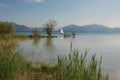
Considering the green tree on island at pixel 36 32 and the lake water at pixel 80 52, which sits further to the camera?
the green tree on island at pixel 36 32

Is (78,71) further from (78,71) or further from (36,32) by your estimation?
(36,32)

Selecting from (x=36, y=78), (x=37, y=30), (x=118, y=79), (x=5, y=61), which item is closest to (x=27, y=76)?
(x=36, y=78)

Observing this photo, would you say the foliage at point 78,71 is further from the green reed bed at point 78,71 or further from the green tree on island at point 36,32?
the green tree on island at point 36,32

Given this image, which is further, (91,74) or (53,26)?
(53,26)

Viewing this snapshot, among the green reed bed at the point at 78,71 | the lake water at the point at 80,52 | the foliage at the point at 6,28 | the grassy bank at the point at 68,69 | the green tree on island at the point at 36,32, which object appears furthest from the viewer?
the green tree on island at the point at 36,32

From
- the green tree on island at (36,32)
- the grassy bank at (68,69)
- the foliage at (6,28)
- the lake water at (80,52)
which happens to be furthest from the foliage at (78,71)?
the green tree on island at (36,32)

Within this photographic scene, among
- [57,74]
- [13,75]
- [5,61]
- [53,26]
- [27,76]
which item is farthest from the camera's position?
[53,26]

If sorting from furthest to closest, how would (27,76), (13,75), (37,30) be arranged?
(37,30), (27,76), (13,75)

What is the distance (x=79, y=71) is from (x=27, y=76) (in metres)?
3.09

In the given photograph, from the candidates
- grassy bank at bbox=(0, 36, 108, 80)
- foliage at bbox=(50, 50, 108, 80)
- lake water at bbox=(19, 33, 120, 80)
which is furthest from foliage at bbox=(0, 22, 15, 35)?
foliage at bbox=(50, 50, 108, 80)

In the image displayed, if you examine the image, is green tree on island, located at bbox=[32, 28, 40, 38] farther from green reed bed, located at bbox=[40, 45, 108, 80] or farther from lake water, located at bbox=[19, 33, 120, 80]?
green reed bed, located at bbox=[40, 45, 108, 80]

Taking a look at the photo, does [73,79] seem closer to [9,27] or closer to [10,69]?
[10,69]

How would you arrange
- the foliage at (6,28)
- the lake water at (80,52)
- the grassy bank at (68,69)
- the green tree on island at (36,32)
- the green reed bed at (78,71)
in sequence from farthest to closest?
the green tree on island at (36,32) < the foliage at (6,28) < the lake water at (80,52) < the grassy bank at (68,69) < the green reed bed at (78,71)

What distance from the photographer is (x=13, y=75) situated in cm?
777
